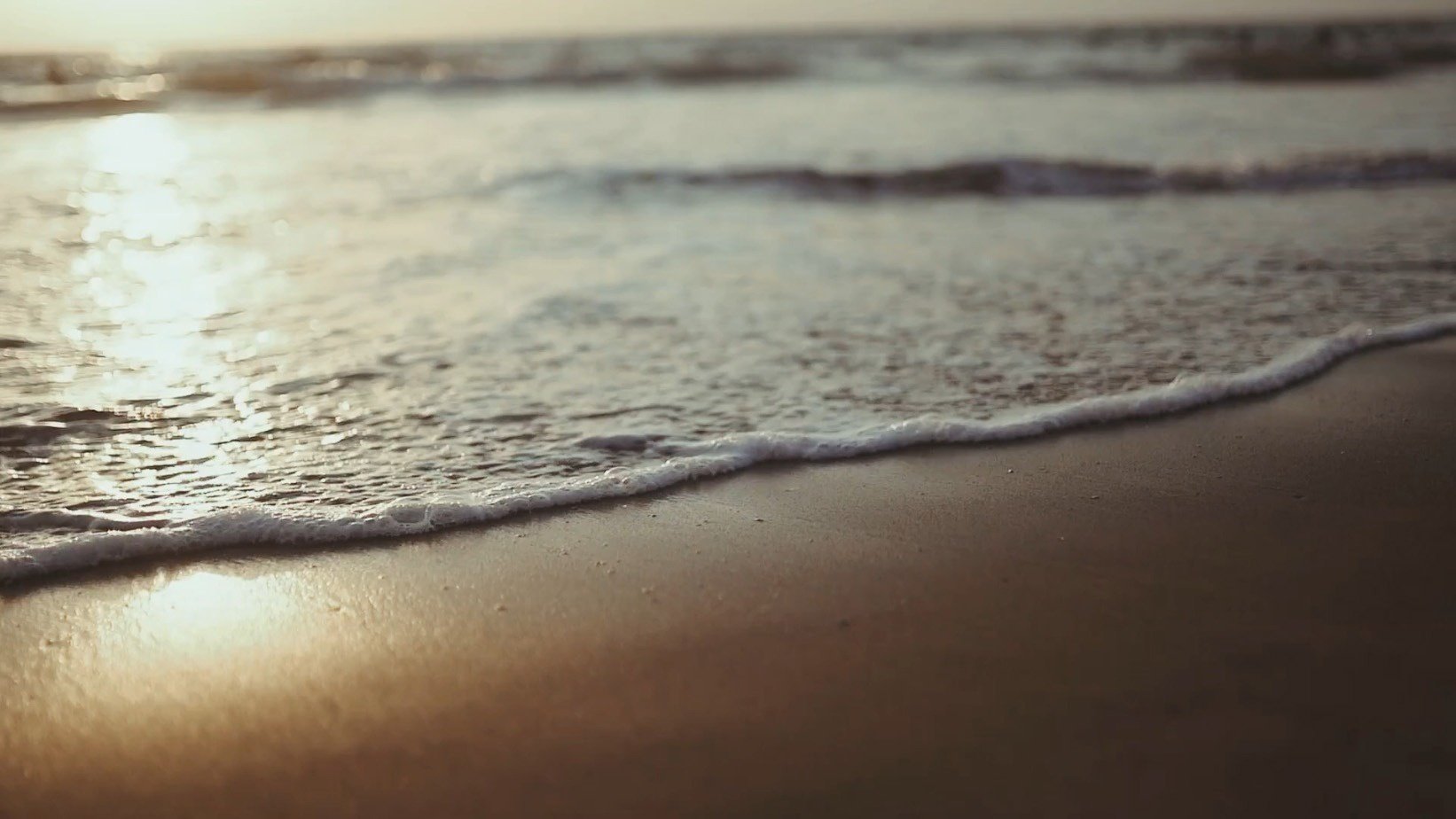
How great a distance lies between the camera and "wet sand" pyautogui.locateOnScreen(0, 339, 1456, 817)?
2236mm

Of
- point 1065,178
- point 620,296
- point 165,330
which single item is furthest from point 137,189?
point 1065,178

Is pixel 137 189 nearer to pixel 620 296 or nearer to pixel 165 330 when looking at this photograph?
pixel 165 330

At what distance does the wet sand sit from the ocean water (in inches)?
14.3

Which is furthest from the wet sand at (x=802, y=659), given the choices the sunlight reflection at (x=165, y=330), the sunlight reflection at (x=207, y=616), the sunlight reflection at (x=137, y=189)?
the sunlight reflection at (x=137, y=189)

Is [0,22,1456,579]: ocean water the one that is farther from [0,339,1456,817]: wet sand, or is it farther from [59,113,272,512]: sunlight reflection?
[0,339,1456,817]: wet sand

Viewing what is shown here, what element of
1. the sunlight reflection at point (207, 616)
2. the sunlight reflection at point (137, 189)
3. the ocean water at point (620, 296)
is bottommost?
the sunlight reflection at point (207, 616)

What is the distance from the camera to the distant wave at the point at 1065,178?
33.7 feet

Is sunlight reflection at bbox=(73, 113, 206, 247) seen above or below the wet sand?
above

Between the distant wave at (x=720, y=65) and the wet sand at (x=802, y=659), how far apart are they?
740 inches

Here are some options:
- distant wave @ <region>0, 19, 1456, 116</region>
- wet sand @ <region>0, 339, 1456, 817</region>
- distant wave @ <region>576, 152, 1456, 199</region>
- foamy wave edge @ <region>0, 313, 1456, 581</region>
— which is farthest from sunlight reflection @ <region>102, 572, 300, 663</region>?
distant wave @ <region>0, 19, 1456, 116</region>

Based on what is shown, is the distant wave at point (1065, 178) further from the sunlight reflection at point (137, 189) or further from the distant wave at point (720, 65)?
the distant wave at point (720, 65)

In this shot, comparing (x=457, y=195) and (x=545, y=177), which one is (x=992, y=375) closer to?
(x=457, y=195)

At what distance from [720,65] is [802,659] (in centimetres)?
2584

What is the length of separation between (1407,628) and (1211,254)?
4891 millimetres
